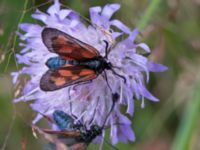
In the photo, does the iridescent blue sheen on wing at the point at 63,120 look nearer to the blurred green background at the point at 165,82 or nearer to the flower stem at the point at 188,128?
the flower stem at the point at 188,128

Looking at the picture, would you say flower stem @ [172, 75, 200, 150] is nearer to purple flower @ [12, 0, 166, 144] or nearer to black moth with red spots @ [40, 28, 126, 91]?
purple flower @ [12, 0, 166, 144]

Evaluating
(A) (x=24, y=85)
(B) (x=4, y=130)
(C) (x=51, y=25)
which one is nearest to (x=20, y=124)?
(B) (x=4, y=130)

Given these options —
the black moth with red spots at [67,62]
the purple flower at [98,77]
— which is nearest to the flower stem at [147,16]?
the purple flower at [98,77]

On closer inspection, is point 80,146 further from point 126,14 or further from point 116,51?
point 126,14

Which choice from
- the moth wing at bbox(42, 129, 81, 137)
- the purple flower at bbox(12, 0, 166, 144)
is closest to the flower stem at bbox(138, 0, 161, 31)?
the purple flower at bbox(12, 0, 166, 144)

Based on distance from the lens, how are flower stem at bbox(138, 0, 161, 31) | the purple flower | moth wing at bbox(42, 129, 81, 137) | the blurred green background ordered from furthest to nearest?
the blurred green background → flower stem at bbox(138, 0, 161, 31) → the purple flower → moth wing at bbox(42, 129, 81, 137)

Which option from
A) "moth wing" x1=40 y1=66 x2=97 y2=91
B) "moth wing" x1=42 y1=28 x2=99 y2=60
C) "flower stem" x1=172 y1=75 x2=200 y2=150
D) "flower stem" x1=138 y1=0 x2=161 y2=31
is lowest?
"flower stem" x1=172 y1=75 x2=200 y2=150

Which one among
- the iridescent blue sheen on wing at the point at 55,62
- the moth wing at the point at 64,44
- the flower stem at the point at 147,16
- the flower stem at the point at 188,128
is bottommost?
the flower stem at the point at 188,128
